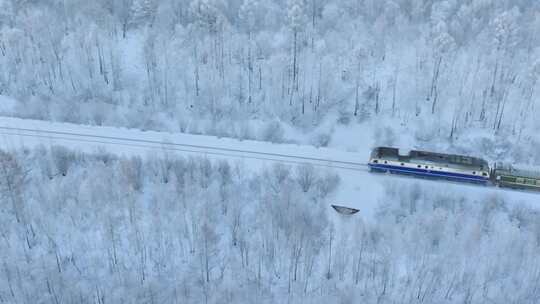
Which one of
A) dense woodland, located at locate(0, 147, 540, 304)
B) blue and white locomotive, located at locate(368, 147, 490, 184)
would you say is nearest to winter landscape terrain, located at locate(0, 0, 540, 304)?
dense woodland, located at locate(0, 147, 540, 304)

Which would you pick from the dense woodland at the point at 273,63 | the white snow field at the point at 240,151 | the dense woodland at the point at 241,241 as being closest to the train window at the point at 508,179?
the white snow field at the point at 240,151

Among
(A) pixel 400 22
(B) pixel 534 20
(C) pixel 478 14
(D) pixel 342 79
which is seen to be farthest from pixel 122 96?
(B) pixel 534 20

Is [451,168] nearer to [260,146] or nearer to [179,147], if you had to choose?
[260,146]

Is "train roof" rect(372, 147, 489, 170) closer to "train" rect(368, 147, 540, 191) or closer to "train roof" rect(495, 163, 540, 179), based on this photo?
"train" rect(368, 147, 540, 191)

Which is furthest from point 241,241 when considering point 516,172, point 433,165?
point 516,172

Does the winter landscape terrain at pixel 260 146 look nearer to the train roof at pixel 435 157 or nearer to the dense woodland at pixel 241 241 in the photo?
the dense woodland at pixel 241 241

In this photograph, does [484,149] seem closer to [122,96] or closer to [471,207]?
[471,207]
